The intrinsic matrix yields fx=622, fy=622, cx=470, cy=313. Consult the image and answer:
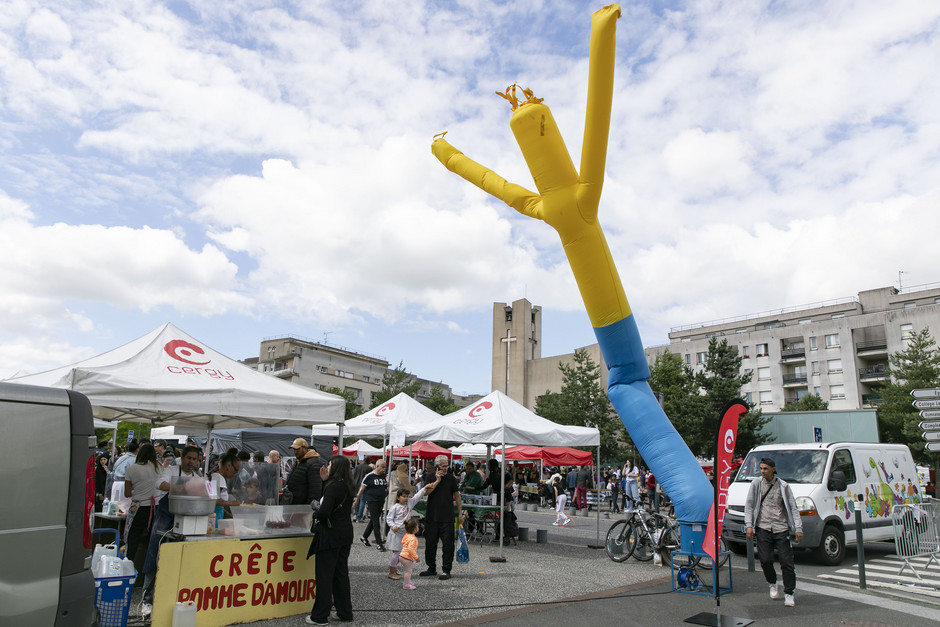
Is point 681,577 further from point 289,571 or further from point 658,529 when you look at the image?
point 289,571

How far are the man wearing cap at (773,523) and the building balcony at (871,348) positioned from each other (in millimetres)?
62082

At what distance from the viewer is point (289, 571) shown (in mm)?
6539

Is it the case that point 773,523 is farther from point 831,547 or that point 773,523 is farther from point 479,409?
point 479,409

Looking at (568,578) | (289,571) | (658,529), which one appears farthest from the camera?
(658,529)

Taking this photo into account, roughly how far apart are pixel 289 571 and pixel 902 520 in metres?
9.28

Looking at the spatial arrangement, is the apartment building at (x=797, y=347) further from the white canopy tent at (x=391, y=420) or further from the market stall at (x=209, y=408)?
the market stall at (x=209, y=408)

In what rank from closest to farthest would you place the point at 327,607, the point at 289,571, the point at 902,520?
the point at 327,607
the point at 289,571
the point at 902,520

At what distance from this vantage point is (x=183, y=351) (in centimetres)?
817

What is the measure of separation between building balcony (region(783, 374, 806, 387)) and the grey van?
229 feet

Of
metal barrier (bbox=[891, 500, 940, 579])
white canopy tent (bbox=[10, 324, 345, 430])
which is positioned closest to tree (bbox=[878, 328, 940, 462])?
metal barrier (bbox=[891, 500, 940, 579])

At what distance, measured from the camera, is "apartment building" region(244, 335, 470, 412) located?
74625 mm

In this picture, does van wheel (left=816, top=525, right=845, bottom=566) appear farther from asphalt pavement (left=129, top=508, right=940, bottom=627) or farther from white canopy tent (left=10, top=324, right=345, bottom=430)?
white canopy tent (left=10, top=324, right=345, bottom=430)

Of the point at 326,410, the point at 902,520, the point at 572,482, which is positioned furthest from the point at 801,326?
the point at 326,410

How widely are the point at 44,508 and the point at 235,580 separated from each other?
288 centimetres
